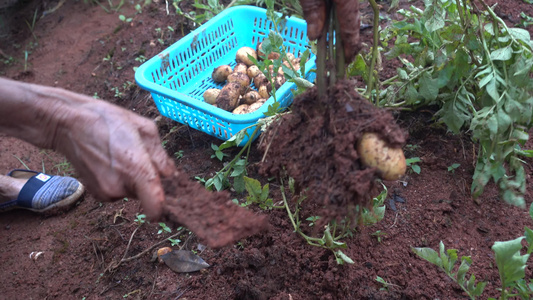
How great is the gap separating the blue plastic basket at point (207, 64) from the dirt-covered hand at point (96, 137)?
0.95 meters

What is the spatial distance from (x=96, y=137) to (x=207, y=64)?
1.90 m

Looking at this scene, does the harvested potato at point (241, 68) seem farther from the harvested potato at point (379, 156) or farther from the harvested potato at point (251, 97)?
the harvested potato at point (379, 156)

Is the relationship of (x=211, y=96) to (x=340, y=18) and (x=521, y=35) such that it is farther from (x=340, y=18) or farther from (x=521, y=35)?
(x=521, y=35)

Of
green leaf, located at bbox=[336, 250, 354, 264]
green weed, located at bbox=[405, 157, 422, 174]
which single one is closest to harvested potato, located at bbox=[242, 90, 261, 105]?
green weed, located at bbox=[405, 157, 422, 174]

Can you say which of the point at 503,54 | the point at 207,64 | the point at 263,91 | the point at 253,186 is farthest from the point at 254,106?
the point at 503,54

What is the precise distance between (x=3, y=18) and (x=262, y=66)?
3.08 m

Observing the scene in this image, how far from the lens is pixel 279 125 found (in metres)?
1.53

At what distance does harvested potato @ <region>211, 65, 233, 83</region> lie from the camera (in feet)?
9.53

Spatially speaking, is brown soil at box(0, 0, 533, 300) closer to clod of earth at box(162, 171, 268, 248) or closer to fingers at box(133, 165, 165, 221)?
clod of earth at box(162, 171, 268, 248)

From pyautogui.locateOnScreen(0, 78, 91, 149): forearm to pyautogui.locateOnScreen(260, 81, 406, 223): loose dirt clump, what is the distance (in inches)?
26.9

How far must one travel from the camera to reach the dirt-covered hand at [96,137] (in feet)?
3.99

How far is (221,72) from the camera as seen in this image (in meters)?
2.91

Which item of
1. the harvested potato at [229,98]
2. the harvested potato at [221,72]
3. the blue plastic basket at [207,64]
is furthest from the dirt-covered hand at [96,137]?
the harvested potato at [221,72]

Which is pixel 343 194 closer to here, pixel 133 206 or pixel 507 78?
pixel 507 78
